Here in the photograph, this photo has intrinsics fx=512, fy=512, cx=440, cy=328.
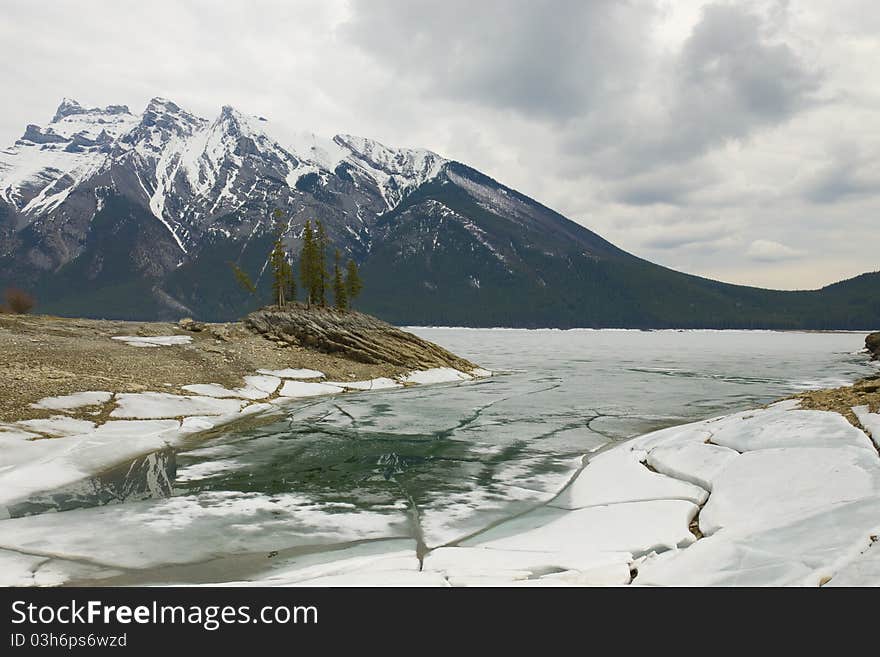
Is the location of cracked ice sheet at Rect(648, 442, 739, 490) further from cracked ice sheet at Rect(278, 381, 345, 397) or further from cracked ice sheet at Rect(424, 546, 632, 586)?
cracked ice sheet at Rect(278, 381, 345, 397)

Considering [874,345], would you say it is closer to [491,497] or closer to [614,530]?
[491,497]

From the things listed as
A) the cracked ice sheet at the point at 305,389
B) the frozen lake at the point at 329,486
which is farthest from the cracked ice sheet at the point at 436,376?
the frozen lake at the point at 329,486

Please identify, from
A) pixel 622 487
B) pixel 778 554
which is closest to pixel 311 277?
pixel 622 487

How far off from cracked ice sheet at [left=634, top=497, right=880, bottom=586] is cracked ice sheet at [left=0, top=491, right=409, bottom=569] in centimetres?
491

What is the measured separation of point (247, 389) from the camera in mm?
28453

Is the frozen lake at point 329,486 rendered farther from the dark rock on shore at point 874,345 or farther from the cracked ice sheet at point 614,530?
the dark rock on shore at point 874,345

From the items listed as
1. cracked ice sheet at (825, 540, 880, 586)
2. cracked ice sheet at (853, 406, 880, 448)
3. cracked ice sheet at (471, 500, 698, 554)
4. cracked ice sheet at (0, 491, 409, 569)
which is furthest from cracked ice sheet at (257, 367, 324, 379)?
cracked ice sheet at (825, 540, 880, 586)

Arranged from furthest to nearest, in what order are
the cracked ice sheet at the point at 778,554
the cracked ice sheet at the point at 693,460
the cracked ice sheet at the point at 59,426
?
the cracked ice sheet at the point at 59,426 → the cracked ice sheet at the point at 693,460 → the cracked ice sheet at the point at 778,554

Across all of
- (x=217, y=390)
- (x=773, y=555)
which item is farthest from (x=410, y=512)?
(x=217, y=390)

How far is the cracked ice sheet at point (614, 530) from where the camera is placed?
25.6 feet

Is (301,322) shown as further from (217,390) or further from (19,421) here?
(19,421)

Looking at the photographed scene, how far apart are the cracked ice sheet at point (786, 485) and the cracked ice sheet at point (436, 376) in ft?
99.3
